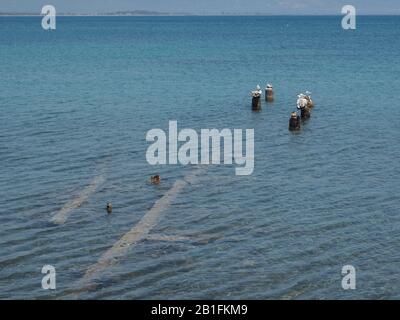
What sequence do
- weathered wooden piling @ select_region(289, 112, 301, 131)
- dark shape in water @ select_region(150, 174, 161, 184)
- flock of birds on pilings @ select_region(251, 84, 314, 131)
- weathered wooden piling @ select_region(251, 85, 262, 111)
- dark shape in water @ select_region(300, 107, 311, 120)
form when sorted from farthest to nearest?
weathered wooden piling @ select_region(251, 85, 262, 111) < dark shape in water @ select_region(300, 107, 311, 120) < flock of birds on pilings @ select_region(251, 84, 314, 131) < weathered wooden piling @ select_region(289, 112, 301, 131) < dark shape in water @ select_region(150, 174, 161, 184)

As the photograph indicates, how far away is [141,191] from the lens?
1538 inches

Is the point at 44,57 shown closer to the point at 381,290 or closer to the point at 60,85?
the point at 60,85

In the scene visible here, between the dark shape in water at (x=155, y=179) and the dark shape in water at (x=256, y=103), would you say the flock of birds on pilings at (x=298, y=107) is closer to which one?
the dark shape in water at (x=256, y=103)

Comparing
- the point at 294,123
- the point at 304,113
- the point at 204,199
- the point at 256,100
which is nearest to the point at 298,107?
the point at 304,113

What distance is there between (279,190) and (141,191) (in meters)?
7.87

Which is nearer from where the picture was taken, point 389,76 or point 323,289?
point 323,289

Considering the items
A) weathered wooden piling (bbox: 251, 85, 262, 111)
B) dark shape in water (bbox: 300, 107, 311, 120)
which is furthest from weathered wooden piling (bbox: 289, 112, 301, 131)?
weathered wooden piling (bbox: 251, 85, 262, 111)

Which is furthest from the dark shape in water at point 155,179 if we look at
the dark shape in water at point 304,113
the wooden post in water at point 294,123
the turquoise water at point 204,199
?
the dark shape in water at point 304,113

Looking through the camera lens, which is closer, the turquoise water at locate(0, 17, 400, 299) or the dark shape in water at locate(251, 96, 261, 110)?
the turquoise water at locate(0, 17, 400, 299)

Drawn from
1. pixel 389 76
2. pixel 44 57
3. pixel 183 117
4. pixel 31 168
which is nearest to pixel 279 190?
pixel 31 168

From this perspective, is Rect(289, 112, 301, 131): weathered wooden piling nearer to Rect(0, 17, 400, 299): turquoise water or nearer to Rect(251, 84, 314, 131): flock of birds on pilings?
Rect(251, 84, 314, 131): flock of birds on pilings

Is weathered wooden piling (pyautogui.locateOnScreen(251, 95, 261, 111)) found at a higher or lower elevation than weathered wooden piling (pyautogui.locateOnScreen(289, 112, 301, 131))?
higher

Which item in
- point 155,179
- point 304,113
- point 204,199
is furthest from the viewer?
point 304,113

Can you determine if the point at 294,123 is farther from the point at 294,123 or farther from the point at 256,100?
the point at 256,100
